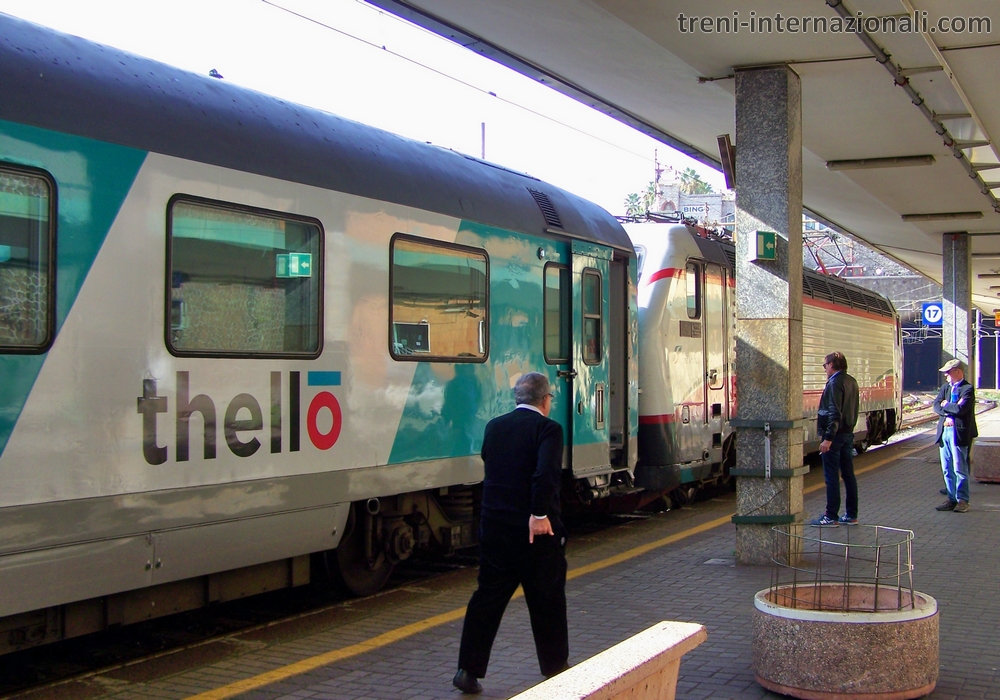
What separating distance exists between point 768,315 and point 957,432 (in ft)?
14.5

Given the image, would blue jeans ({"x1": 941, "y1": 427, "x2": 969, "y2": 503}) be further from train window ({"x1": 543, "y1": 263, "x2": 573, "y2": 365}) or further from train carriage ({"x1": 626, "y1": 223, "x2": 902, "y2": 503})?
train window ({"x1": 543, "y1": 263, "x2": 573, "y2": 365})

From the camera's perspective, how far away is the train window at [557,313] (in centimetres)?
907

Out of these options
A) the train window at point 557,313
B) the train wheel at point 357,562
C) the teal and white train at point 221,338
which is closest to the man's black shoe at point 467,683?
the teal and white train at point 221,338

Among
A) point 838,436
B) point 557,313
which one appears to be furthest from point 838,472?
point 557,313

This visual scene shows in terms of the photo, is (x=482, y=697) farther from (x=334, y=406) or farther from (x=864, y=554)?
(x=864, y=554)

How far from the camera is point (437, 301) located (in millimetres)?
7637

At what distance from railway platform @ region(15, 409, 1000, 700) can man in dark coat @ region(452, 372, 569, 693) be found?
28 centimetres

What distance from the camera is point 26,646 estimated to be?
5211mm

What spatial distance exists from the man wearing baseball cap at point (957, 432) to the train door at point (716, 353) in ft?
8.34

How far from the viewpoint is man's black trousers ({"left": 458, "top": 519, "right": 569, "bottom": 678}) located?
514cm

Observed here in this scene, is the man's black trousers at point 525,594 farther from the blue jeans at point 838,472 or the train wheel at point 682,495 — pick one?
the train wheel at point 682,495

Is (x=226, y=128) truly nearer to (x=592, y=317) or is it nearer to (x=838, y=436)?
(x=592, y=317)

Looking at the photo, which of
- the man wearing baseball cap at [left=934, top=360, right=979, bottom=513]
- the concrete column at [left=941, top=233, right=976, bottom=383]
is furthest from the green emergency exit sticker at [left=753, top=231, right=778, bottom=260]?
the concrete column at [left=941, top=233, right=976, bottom=383]

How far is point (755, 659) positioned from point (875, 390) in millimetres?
17310
